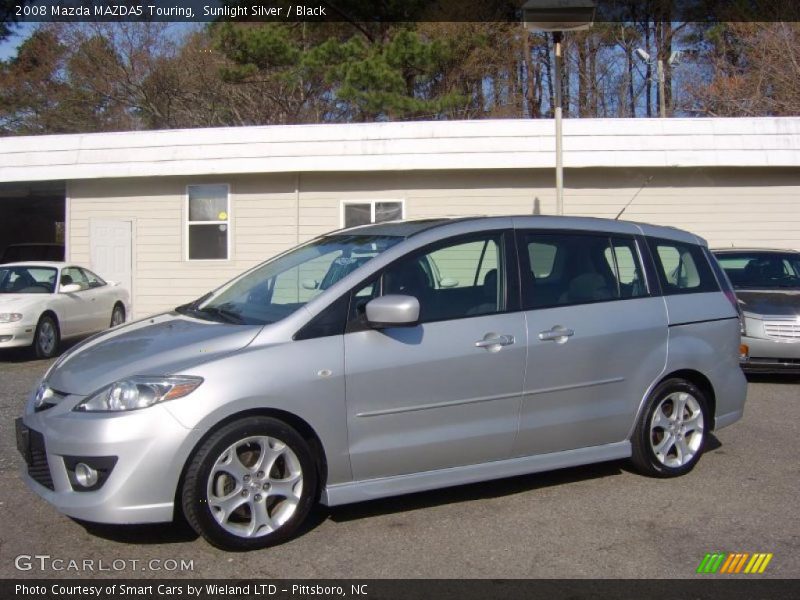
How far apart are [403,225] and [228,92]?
2807 cm

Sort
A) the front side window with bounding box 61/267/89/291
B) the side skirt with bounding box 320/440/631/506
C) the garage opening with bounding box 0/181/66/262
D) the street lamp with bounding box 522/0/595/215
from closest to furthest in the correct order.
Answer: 1. the side skirt with bounding box 320/440/631/506
2. the street lamp with bounding box 522/0/595/215
3. the front side window with bounding box 61/267/89/291
4. the garage opening with bounding box 0/181/66/262

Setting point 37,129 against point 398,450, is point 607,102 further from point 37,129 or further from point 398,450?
point 398,450

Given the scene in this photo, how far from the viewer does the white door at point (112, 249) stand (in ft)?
51.9

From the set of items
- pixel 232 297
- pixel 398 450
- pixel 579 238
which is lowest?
pixel 398 450

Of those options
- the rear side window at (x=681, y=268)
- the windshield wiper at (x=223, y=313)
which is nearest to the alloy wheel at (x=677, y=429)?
the rear side window at (x=681, y=268)

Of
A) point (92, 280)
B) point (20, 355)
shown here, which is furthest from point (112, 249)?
point (20, 355)

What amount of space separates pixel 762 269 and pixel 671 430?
19.1 ft

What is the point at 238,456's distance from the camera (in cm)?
439

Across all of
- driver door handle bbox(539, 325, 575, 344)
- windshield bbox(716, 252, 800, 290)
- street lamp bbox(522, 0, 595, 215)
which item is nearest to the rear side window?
driver door handle bbox(539, 325, 575, 344)

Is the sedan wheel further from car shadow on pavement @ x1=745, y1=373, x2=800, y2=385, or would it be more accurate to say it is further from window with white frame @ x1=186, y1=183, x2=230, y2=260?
car shadow on pavement @ x1=745, y1=373, x2=800, y2=385

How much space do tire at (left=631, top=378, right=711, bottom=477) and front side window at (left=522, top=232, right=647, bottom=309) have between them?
72cm

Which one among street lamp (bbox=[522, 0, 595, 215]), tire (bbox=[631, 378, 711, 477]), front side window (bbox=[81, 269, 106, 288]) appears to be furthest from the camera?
front side window (bbox=[81, 269, 106, 288])

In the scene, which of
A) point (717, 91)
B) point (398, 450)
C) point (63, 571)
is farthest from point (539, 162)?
point (717, 91)

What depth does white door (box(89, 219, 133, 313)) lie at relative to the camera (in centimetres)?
1580
